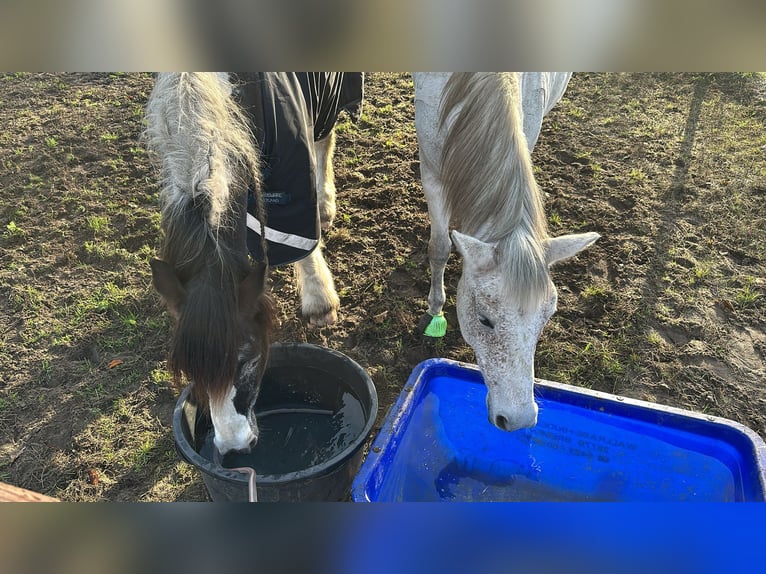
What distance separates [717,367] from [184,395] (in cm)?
310

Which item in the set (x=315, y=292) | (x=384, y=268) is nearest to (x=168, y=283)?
(x=315, y=292)

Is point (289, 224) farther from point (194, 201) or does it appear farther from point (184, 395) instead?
point (184, 395)

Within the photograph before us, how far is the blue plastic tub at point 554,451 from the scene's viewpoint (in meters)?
2.41

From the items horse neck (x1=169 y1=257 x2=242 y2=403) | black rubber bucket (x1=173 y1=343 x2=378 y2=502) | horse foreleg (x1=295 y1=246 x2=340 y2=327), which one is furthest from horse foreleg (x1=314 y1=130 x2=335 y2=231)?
horse neck (x1=169 y1=257 x2=242 y2=403)

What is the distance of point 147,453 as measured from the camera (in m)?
2.87

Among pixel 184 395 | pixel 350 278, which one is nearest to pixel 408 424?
pixel 184 395

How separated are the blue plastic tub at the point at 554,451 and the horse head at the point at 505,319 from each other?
40cm

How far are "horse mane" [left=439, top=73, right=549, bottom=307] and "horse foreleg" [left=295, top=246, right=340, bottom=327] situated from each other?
1.24 m

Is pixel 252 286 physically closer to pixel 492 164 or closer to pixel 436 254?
pixel 492 164

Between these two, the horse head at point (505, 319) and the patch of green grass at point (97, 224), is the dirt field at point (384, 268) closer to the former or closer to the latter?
the patch of green grass at point (97, 224)

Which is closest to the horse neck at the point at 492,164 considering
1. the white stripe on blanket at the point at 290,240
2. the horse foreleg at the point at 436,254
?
the horse foreleg at the point at 436,254

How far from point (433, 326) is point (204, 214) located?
1.86 m

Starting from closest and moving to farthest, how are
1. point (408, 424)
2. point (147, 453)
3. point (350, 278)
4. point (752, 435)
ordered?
point (752, 435) < point (408, 424) < point (147, 453) < point (350, 278)

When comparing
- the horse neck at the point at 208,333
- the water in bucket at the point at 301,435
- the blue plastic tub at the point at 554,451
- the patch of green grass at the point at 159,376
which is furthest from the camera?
the patch of green grass at the point at 159,376
